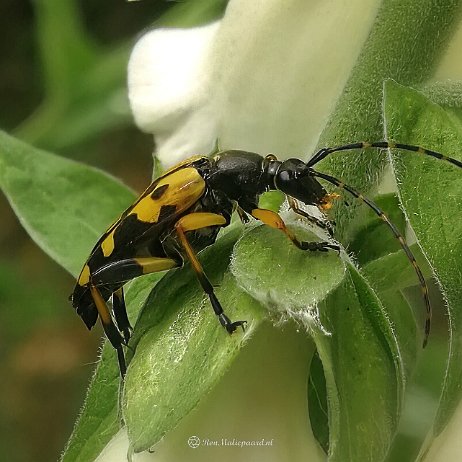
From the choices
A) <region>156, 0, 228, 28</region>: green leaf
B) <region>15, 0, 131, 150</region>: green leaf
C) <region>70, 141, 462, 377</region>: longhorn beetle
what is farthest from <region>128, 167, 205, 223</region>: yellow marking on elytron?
<region>15, 0, 131, 150</region>: green leaf

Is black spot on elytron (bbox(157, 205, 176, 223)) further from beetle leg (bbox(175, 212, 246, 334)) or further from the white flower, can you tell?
the white flower

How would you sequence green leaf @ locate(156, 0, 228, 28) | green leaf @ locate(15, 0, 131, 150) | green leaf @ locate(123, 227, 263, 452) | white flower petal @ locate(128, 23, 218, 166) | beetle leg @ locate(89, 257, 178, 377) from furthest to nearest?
green leaf @ locate(15, 0, 131, 150) → green leaf @ locate(156, 0, 228, 28) → white flower petal @ locate(128, 23, 218, 166) → beetle leg @ locate(89, 257, 178, 377) → green leaf @ locate(123, 227, 263, 452)

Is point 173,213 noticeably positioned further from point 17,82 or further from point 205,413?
point 17,82

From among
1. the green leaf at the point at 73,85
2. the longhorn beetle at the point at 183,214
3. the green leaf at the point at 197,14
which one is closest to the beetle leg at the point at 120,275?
the longhorn beetle at the point at 183,214

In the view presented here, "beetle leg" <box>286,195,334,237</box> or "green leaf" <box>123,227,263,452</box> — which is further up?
"green leaf" <box>123,227,263,452</box>

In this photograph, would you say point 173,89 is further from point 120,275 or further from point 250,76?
point 120,275

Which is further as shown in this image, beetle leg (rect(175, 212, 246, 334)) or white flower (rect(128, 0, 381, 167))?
white flower (rect(128, 0, 381, 167))
